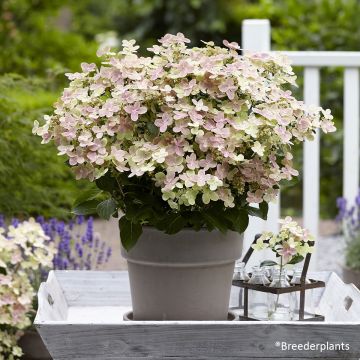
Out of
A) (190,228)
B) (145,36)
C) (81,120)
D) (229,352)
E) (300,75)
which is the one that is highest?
(145,36)

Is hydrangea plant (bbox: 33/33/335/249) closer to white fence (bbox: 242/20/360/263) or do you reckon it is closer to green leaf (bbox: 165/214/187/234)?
green leaf (bbox: 165/214/187/234)

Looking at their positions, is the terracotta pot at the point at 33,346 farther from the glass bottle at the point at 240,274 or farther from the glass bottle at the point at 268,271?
the glass bottle at the point at 268,271

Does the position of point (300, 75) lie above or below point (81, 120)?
above

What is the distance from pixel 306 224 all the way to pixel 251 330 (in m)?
1.99

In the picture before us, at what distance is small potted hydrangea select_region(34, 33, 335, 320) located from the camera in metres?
1.81

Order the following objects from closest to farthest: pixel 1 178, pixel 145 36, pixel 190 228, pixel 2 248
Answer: pixel 190 228
pixel 2 248
pixel 1 178
pixel 145 36

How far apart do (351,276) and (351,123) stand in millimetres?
655

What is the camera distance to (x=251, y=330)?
1788 millimetres

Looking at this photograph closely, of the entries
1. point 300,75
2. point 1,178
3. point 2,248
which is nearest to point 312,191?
point 1,178

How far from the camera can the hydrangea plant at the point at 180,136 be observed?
1.80 metres

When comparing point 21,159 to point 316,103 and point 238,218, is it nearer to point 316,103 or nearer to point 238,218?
point 316,103

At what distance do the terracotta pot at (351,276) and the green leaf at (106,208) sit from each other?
1956 millimetres

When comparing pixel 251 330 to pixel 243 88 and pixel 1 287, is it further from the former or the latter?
pixel 1 287

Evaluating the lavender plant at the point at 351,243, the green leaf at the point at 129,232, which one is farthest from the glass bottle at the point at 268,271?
the lavender plant at the point at 351,243
